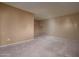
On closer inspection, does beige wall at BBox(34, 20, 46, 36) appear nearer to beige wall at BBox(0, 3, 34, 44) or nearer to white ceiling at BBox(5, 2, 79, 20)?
beige wall at BBox(0, 3, 34, 44)

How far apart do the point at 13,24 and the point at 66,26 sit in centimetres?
425

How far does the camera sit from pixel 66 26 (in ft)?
21.3

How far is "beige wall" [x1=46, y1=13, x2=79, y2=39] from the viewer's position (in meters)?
5.91

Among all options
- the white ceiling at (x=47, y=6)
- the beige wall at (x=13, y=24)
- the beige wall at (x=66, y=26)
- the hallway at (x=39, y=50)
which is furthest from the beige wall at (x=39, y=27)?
the hallway at (x=39, y=50)

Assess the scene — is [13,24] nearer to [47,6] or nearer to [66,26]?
[47,6]

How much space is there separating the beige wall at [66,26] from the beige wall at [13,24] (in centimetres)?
287

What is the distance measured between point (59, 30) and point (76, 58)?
514cm

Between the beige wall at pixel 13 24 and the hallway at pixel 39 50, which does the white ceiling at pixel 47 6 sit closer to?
the beige wall at pixel 13 24

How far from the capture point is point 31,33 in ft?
19.4

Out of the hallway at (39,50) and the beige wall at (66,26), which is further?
the beige wall at (66,26)

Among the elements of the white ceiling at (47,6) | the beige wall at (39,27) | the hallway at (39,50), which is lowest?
the hallway at (39,50)

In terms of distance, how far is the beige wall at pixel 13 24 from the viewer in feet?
12.5

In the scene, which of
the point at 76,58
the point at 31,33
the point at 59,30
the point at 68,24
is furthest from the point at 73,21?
the point at 76,58

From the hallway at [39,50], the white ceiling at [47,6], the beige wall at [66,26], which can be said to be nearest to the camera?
the hallway at [39,50]
